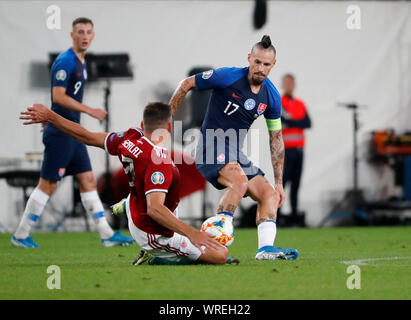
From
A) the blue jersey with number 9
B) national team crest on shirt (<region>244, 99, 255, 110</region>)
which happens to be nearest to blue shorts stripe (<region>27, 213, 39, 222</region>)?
the blue jersey with number 9

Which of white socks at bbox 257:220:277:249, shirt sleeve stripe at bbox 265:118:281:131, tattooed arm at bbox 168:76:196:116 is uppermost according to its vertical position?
tattooed arm at bbox 168:76:196:116

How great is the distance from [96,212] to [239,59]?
5004mm

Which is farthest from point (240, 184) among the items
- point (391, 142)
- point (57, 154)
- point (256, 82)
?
point (391, 142)

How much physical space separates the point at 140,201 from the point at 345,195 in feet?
26.6

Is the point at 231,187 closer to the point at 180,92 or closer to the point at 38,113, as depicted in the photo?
the point at 180,92

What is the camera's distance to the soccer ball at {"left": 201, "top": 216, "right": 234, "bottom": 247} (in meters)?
6.92

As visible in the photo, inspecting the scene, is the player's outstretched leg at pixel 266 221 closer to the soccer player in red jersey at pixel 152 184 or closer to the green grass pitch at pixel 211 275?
the green grass pitch at pixel 211 275

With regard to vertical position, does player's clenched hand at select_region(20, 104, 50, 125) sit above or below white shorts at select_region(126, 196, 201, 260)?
above

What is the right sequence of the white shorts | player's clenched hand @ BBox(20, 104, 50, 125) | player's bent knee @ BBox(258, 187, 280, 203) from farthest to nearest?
player's bent knee @ BBox(258, 187, 280, 203) → the white shorts → player's clenched hand @ BBox(20, 104, 50, 125)

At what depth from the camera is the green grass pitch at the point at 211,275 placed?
5113 millimetres

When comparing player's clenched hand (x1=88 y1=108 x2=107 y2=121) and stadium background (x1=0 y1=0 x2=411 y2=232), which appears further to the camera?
stadium background (x1=0 y1=0 x2=411 y2=232)

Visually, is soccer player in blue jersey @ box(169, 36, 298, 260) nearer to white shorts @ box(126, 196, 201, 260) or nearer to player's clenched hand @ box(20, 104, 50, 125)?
white shorts @ box(126, 196, 201, 260)

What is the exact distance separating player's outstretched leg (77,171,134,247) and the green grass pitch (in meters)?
0.19

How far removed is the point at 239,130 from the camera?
762cm
